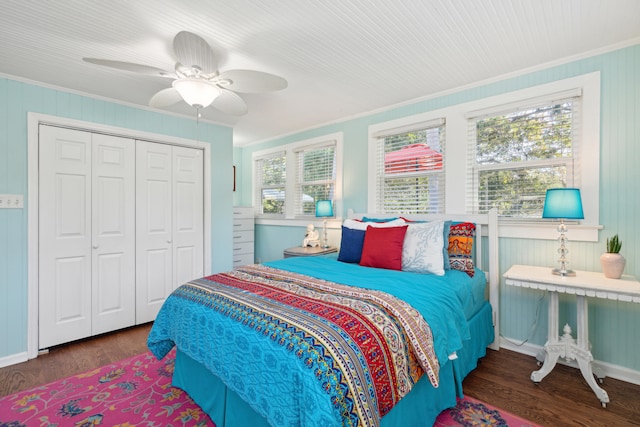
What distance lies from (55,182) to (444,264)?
3520mm

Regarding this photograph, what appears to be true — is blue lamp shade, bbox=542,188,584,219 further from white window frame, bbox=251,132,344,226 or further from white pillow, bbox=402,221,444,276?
white window frame, bbox=251,132,344,226

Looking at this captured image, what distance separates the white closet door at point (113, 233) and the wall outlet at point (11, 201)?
20.5 inches

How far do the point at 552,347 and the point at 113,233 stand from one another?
3976 mm

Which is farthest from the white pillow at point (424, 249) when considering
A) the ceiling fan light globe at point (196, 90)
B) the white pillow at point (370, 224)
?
the ceiling fan light globe at point (196, 90)

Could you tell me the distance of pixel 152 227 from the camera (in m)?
3.45

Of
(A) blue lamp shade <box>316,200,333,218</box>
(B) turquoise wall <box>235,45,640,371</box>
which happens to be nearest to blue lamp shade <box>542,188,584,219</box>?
(B) turquoise wall <box>235,45,640,371</box>

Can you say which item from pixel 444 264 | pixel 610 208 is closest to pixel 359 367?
pixel 444 264

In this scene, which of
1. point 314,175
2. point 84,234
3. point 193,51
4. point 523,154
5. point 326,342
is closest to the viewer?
point 326,342

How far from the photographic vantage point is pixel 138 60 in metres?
2.35

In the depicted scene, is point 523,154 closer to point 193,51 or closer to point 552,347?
point 552,347

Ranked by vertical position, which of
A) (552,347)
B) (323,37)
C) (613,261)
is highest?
(323,37)

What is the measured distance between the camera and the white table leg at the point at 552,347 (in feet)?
6.95

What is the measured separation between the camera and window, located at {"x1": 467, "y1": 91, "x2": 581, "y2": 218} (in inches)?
95.4

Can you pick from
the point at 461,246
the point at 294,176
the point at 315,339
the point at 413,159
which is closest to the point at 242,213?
the point at 294,176
